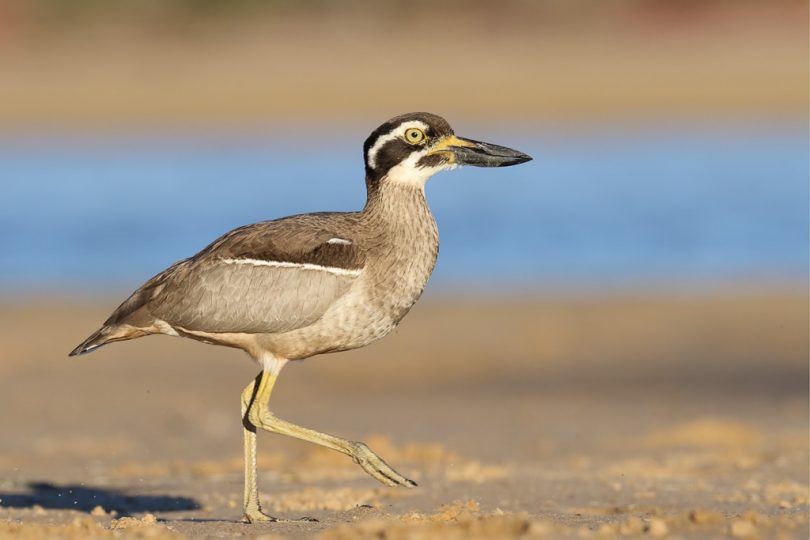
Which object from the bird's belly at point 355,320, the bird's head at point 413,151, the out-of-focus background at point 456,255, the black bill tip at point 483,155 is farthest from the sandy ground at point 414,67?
the bird's belly at point 355,320

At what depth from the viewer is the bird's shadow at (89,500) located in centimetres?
890

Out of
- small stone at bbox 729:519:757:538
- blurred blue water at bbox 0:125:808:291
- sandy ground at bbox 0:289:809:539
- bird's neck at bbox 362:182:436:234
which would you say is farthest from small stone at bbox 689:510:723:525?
blurred blue water at bbox 0:125:808:291

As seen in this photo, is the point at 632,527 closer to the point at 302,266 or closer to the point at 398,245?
the point at 398,245

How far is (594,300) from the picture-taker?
1758cm

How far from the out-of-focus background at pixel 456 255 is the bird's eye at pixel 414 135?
2.05 metres

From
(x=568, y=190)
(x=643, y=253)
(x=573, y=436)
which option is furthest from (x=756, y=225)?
(x=573, y=436)

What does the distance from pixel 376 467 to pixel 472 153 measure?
75.2 inches

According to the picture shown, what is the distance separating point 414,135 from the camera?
345 inches

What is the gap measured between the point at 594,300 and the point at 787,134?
19.3m

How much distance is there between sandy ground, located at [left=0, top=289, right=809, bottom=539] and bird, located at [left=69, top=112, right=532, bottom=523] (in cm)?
85

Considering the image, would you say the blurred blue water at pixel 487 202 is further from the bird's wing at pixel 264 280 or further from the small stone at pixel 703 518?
the small stone at pixel 703 518

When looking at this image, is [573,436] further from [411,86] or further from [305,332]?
[411,86]

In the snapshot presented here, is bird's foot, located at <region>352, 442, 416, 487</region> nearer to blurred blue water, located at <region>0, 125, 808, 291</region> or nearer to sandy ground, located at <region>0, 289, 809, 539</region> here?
sandy ground, located at <region>0, 289, 809, 539</region>

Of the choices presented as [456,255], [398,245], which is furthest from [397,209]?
[456,255]
